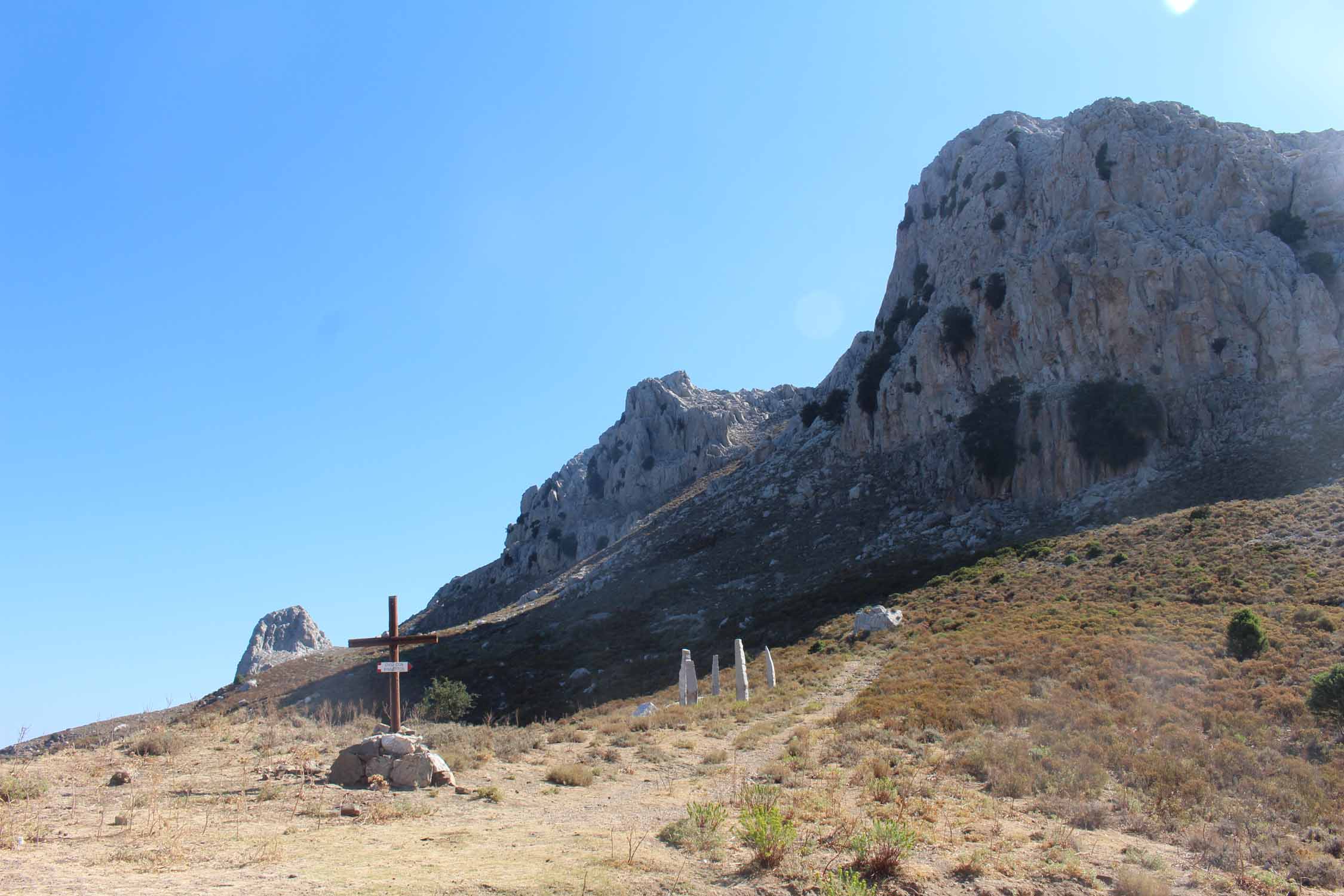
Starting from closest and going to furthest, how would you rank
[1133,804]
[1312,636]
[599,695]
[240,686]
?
1. [1133,804]
2. [1312,636]
3. [599,695]
4. [240,686]

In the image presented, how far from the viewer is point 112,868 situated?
25.4 feet

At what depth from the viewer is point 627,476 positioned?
83.1 m

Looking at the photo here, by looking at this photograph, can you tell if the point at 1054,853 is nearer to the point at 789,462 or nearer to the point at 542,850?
the point at 542,850

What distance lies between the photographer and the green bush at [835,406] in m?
61.8

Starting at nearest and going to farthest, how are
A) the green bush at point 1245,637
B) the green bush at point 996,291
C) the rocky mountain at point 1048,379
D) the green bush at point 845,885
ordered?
1. the green bush at point 845,885
2. the green bush at point 1245,637
3. the rocky mountain at point 1048,379
4. the green bush at point 996,291

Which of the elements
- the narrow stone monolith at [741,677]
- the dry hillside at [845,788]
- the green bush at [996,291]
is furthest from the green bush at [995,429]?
the narrow stone monolith at [741,677]

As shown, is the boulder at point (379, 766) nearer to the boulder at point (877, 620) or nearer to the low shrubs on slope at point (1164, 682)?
the low shrubs on slope at point (1164, 682)

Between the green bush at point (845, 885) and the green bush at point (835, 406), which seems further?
the green bush at point (835, 406)

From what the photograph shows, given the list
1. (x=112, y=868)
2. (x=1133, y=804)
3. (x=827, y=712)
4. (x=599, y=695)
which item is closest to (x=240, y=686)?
(x=599, y=695)

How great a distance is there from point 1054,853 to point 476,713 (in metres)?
28.5

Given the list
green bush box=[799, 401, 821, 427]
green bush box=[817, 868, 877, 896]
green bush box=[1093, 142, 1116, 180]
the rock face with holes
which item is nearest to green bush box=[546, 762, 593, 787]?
green bush box=[817, 868, 877, 896]

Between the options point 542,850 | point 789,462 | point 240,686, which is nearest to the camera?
point 542,850

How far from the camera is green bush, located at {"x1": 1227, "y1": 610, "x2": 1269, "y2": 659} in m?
18.4

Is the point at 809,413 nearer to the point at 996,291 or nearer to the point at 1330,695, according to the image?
the point at 996,291
